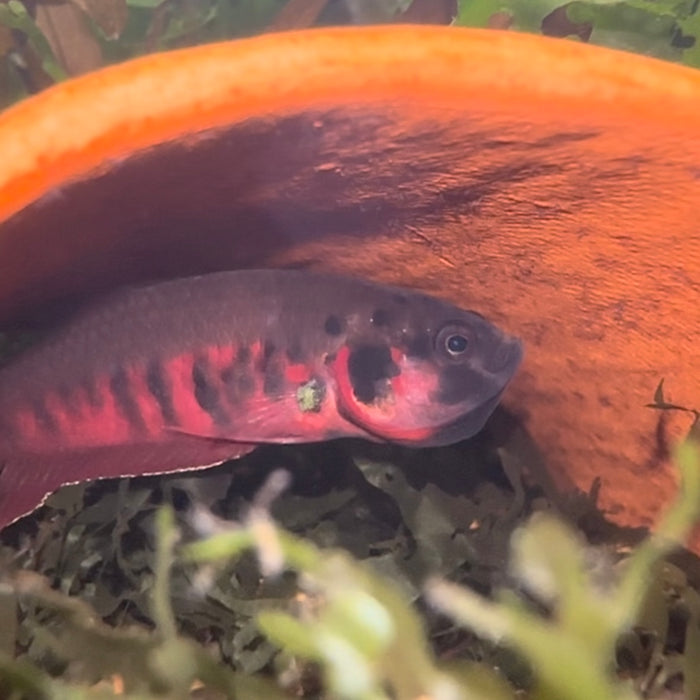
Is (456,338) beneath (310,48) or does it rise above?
beneath

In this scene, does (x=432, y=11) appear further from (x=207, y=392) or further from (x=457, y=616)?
(x=457, y=616)

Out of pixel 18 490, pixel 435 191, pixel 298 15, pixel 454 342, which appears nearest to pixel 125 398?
pixel 18 490

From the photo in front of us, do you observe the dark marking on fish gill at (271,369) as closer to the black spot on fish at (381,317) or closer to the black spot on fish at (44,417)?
the black spot on fish at (381,317)

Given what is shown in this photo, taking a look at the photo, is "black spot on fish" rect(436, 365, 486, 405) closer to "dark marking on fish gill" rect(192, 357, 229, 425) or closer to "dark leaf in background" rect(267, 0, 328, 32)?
"dark marking on fish gill" rect(192, 357, 229, 425)

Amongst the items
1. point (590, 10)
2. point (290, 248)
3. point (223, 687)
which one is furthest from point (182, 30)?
point (223, 687)

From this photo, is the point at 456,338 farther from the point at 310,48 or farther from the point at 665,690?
the point at 310,48
